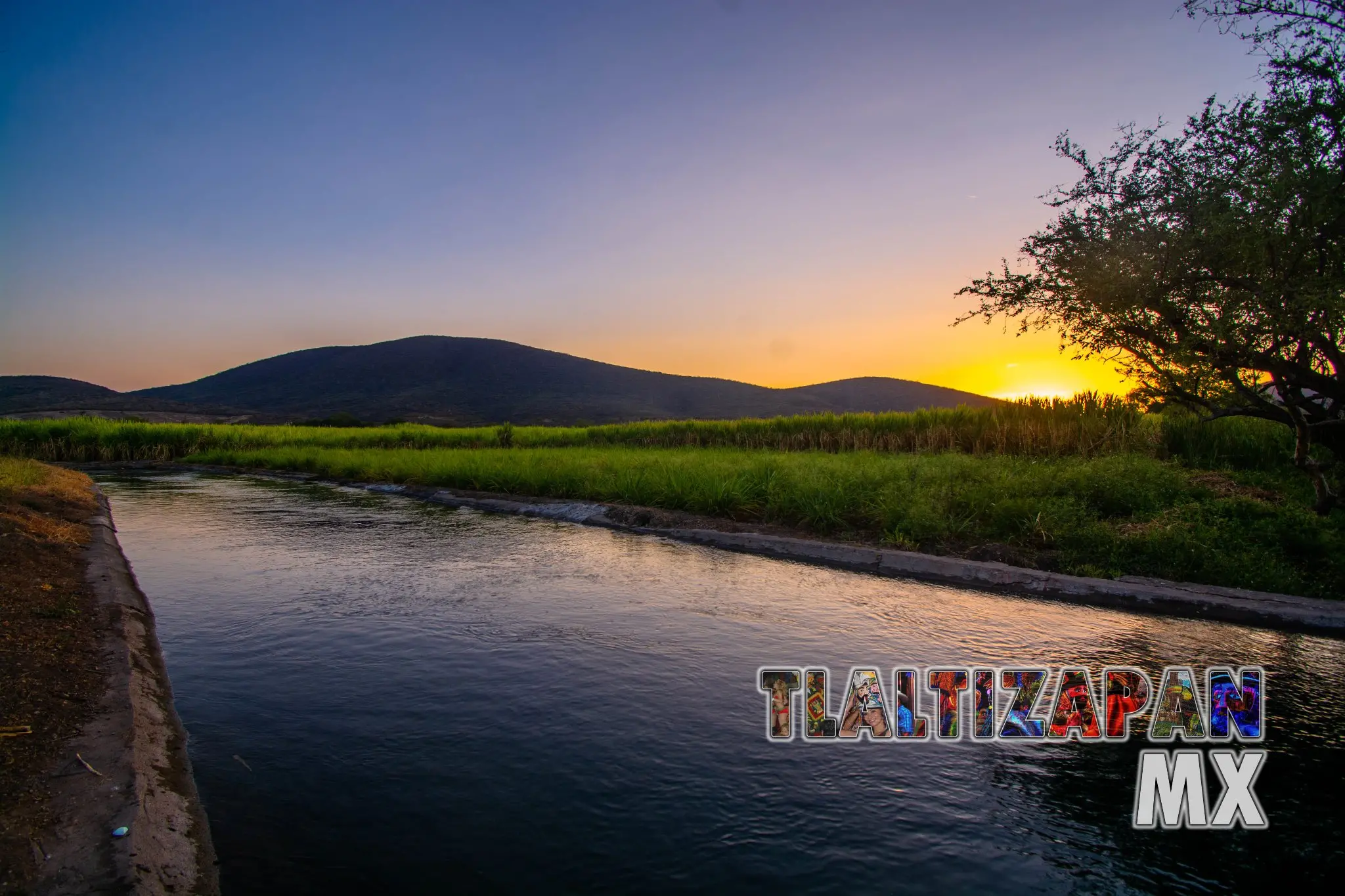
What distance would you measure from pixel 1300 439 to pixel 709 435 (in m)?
19.4

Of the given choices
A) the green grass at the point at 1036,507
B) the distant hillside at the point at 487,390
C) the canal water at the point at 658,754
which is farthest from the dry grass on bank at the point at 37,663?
the distant hillside at the point at 487,390

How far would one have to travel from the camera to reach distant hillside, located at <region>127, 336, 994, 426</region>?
348ft

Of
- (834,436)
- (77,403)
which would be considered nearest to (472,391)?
(77,403)

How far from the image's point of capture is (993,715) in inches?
160

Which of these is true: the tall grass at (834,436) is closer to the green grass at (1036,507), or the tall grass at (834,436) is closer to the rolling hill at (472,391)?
the green grass at (1036,507)

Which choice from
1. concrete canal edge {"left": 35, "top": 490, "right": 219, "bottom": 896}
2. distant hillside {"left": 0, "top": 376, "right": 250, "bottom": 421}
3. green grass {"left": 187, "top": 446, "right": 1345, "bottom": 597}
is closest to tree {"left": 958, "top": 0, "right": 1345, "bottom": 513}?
green grass {"left": 187, "top": 446, "right": 1345, "bottom": 597}

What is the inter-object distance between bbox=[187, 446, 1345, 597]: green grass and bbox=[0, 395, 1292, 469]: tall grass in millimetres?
1386

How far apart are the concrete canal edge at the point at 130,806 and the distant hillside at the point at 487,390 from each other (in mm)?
85761

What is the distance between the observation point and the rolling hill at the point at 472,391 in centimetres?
10481

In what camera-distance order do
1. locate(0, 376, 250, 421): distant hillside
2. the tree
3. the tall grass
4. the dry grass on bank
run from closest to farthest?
the dry grass on bank → the tree → the tall grass → locate(0, 376, 250, 421): distant hillside

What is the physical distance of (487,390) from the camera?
415 ft

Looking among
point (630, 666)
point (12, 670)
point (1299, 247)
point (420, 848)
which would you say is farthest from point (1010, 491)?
point (12, 670)

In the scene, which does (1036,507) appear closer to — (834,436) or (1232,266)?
(1232,266)

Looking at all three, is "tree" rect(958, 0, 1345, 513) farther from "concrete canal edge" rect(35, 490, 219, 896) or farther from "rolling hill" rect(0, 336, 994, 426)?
"rolling hill" rect(0, 336, 994, 426)
